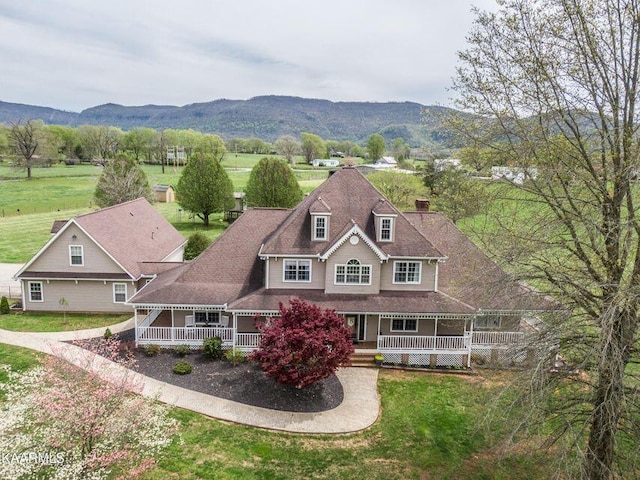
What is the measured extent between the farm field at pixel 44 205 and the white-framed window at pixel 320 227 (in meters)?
29.1

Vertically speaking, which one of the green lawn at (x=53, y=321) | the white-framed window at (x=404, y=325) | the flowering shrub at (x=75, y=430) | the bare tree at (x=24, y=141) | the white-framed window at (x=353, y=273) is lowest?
the green lawn at (x=53, y=321)

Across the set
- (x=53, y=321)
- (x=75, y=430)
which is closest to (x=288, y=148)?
(x=53, y=321)

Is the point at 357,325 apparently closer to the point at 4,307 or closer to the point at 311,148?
the point at 4,307

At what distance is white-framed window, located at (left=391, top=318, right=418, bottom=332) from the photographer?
2391cm

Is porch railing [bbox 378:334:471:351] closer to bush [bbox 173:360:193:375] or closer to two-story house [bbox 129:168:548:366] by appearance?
two-story house [bbox 129:168:548:366]

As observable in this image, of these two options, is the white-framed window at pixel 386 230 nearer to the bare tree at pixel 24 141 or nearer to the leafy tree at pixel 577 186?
the leafy tree at pixel 577 186

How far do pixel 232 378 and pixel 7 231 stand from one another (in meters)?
44.2

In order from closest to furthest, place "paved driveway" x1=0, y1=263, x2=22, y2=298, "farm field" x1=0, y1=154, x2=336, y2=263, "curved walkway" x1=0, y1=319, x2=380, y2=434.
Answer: "curved walkway" x1=0, y1=319, x2=380, y2=434 → "paved driveway" x1=0, y1=263, x2=22, y2=298 → "farm field" x1=0, y1=154, x2=336, y2=263

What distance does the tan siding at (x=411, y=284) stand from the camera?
23.7 meters

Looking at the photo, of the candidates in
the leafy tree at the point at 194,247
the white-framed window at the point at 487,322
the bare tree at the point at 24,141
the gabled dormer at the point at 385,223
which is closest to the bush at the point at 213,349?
the gabled dormer at the point at 385,223

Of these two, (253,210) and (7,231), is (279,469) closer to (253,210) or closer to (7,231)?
(253,210)

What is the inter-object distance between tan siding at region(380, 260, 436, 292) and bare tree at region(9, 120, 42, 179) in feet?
353

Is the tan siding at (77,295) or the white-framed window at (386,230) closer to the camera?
the white-framed window at (386,230)

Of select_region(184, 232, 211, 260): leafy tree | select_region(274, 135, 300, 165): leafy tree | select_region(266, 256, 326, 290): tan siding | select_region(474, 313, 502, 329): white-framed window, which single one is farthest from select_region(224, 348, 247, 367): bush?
select_region(274, 135, 300, 165): leafy tree
